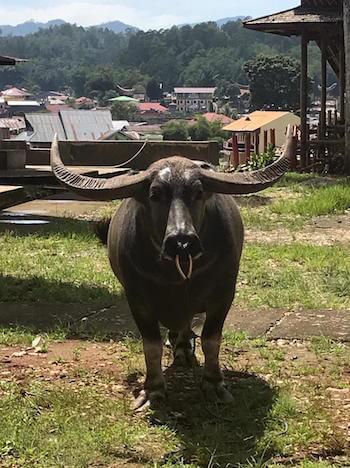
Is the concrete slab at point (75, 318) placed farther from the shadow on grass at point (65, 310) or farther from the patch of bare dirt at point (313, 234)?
the patch of bare dirt at point (313, 234)

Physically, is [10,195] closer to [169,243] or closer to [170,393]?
[170,393]

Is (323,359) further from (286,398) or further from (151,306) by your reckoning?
(151,306)

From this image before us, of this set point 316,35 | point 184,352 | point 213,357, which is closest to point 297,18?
point 316,35

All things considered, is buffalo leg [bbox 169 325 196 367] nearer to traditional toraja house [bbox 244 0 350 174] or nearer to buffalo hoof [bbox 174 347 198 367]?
buffalo hoof [bbox 174 347 198 367]

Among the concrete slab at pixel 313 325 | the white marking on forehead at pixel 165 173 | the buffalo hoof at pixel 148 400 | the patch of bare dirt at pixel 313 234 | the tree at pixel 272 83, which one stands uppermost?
the tree at pixel 272 83

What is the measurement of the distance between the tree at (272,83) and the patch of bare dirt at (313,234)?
2107 inches

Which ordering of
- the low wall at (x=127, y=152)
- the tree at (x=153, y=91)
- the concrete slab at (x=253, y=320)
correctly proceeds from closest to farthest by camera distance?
the concrete slab at (x=253, y=320), the low wall at (x=127, y=152), the tree at (x=153, y=91)

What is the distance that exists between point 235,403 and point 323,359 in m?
1.05

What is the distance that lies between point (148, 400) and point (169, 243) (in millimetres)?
1233

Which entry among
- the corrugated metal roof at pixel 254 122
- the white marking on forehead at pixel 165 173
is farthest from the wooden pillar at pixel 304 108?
the white marking on forehead at pixel 165 173

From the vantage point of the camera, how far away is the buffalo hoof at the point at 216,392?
476 centimetres

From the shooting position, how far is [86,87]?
144m

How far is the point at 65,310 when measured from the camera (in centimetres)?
693

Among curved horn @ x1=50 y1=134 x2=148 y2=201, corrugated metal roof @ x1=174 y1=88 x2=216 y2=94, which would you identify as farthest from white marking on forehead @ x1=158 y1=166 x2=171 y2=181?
corrugated metal roof @ x1=174 y1=88 x2=216 y2=94
